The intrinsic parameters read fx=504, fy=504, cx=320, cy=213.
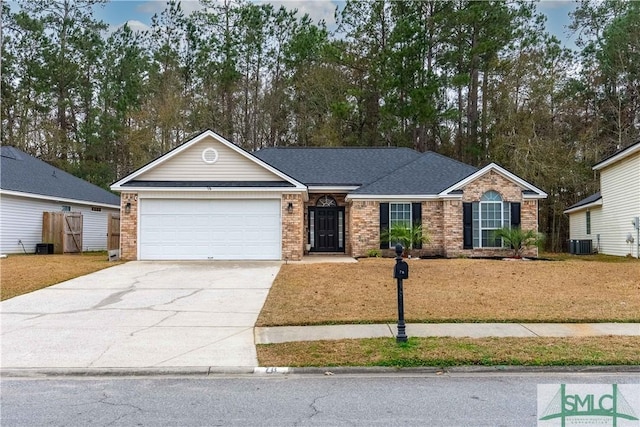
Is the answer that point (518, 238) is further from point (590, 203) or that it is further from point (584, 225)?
point (584, 225)

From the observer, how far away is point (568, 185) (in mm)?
28391

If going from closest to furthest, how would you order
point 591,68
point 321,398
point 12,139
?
point 321,398 < point 591,68 < point 12,139

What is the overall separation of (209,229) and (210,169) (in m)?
2.19

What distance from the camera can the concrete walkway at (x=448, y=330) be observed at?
295 inches

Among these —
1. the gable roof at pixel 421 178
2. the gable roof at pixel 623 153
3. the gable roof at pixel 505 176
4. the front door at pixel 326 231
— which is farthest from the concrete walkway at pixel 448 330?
the front door at pixel 326 231

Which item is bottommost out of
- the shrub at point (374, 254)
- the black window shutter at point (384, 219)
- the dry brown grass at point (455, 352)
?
the dry brown grass at point (455, 352)

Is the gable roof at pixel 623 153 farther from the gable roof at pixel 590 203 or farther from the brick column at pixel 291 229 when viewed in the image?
the brick column at pixel 291 229

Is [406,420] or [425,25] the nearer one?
[406,420]

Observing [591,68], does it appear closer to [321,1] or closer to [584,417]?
[321,1]

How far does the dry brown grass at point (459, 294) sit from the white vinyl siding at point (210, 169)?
164 inches

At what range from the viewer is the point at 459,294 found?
35.7 feet

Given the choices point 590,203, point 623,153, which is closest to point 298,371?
point 623,153

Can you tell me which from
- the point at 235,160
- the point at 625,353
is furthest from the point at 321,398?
the point at 235,160

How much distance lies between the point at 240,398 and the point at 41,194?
66.4 feet
